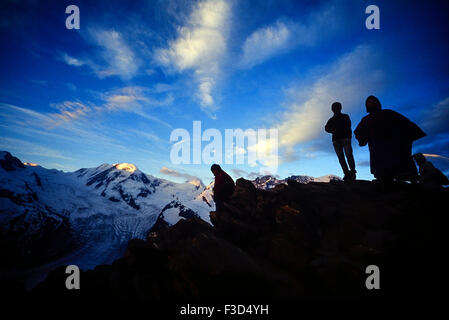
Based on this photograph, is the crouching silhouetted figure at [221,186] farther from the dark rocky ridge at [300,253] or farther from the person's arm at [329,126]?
the person's arm at [329,126]

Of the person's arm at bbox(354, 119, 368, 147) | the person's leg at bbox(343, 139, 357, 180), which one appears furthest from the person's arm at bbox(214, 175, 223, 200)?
the person's arm at bbox(354, 119, 368, 147)

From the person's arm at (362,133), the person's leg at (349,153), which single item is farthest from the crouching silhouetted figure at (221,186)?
the person's arm at (362,133)

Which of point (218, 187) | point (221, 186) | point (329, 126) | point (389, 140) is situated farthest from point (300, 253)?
point (329, 126)

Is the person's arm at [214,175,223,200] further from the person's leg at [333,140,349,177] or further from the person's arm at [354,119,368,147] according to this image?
the person's arm at [354,119,368,147]

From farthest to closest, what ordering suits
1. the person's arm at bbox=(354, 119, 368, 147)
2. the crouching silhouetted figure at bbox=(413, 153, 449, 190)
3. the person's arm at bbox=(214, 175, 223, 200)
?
the person's arm at bbox=(214, 175, 223, 200) → the person's arm at bbox=(354, 119, 368, 147) → the crouching silhouetted figure at bbox=(413, 153, 449, 190)

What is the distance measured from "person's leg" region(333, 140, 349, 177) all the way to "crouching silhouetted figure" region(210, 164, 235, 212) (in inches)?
298

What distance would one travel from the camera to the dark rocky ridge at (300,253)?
622 cm

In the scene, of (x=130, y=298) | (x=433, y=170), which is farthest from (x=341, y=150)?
(x=130, y=298)

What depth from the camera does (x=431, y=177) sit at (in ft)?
25.8

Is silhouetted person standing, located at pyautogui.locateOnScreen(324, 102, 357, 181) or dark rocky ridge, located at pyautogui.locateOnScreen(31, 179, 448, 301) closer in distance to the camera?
dark rocky ridge, located at pyautogui.locateOnScreen(31, 179, 448, 301)

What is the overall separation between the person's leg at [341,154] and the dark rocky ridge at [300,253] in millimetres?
1107

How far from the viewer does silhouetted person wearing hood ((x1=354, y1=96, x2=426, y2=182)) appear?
762 cm
